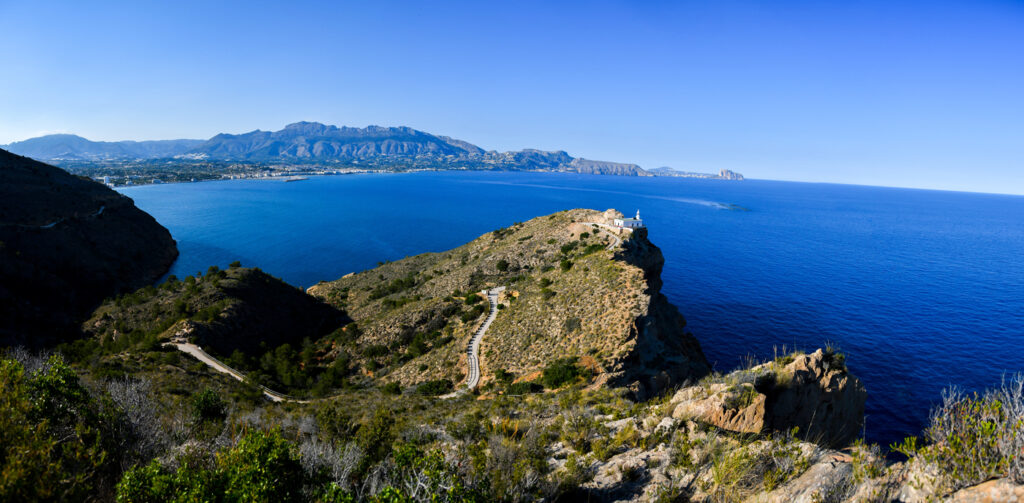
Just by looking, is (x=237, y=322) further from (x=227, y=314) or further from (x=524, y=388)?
(x=524, y=388)

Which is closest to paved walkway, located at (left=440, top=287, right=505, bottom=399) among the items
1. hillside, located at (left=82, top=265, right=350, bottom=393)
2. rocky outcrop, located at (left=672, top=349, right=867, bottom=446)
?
hillside, located at (left=82, top=265, right=350, bottom=393)

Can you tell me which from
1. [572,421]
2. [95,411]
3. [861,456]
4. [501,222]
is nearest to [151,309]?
[95,411]

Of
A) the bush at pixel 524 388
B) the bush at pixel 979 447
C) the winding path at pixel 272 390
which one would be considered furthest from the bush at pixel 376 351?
the bush at pixel 979 447

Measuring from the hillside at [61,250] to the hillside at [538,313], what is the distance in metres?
29.8

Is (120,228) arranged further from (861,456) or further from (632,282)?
(861,456)

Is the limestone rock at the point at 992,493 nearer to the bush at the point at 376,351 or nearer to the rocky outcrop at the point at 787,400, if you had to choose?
the rocky outcrop at the point at 787,400

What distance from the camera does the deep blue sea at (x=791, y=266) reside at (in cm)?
4612

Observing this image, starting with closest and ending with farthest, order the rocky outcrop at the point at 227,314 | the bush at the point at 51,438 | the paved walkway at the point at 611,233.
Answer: the bush at the point at 51,438 → the rocky outcrop at the point at 227,314 → the paved walkway at the point at 611,233

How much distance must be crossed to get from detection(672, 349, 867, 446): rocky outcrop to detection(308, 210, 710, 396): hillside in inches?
284

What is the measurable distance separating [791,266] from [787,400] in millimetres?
81096

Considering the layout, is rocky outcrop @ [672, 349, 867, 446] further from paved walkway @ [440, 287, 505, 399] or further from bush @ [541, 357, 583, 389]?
paved walkway @ [440, 287, 505, 399]

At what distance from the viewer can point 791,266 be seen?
85438 millimetres

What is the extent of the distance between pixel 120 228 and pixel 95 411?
8936 centimetres

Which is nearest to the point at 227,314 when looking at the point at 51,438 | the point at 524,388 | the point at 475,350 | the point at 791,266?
the point at 475,350
